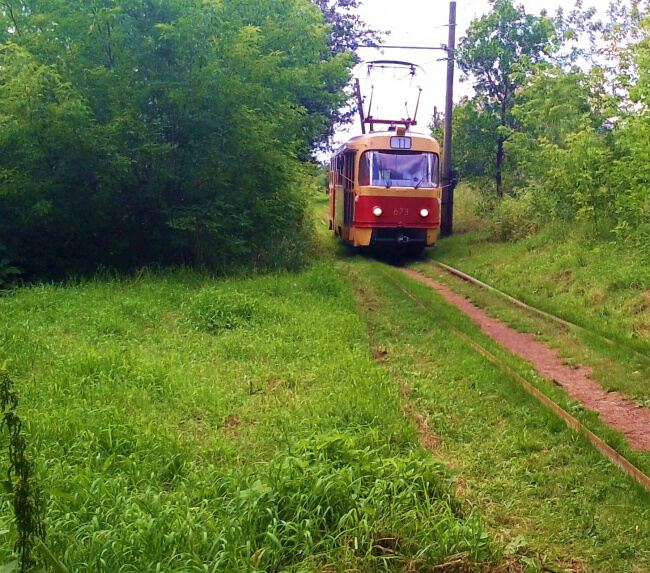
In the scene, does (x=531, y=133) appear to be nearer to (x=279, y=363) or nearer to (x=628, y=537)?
(x=279, y=363)

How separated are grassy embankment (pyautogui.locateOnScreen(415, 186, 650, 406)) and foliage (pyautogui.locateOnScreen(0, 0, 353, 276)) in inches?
199

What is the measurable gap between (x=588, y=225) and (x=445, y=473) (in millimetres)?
11456

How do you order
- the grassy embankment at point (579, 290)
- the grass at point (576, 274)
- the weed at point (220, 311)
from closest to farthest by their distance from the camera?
1. the grassy embankment at point (579, 290)
2. the weed at point (220, 311)
3. the grass at point (576, 274)

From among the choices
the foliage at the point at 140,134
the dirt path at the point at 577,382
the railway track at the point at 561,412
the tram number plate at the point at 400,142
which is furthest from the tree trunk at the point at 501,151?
the railway track at the point at 561,412

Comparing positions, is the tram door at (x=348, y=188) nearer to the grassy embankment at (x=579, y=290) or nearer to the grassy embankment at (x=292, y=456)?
the grassy embankment at (x=579, y=290)

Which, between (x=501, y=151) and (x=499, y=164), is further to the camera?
(x=499, y=164)

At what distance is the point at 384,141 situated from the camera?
16.4 metres

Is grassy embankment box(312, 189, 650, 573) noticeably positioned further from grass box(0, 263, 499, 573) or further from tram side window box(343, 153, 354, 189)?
tram side window box(343, 153, 354, 189)

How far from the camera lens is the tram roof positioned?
53.5 ft

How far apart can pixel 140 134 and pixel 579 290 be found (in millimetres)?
A: 8337

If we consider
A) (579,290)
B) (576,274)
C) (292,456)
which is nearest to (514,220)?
(576,274)

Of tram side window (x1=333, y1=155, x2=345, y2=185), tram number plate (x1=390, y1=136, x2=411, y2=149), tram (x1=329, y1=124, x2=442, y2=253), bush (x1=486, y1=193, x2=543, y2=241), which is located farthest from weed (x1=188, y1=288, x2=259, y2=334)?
bush (x1=486, y1=193, x2=543, y2=241)

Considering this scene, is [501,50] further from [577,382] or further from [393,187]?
[577,382]

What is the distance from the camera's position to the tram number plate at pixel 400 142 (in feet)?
53.8
